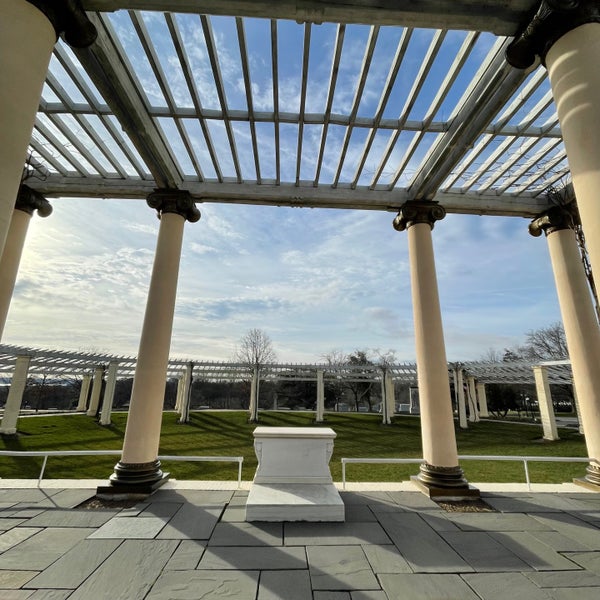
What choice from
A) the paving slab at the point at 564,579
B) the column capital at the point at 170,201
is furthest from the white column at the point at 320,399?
the paving slab at the point at 564,579

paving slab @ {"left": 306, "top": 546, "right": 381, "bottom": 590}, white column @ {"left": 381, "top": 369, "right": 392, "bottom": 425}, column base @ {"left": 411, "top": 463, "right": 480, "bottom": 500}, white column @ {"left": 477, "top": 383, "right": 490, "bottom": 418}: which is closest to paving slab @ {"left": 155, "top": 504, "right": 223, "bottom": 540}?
paving slab @ {"left": 306, "top": 546, "right": 381, "bottom": 590}

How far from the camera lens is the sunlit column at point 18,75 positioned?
226cm

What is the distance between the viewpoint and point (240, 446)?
12.0m

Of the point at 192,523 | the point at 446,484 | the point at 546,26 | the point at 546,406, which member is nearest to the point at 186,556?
the point at 192,523

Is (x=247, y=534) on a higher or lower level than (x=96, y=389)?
lower

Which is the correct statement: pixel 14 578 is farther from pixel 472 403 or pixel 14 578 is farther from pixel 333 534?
pixel 472 403

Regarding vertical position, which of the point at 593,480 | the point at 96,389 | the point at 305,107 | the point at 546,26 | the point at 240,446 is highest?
the point at 305,107

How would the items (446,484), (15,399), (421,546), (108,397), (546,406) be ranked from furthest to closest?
(108,397) → (546,406) → (15,399) → (446,484) → (421,546)

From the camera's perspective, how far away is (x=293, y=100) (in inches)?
174

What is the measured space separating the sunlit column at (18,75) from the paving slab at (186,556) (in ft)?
9.70

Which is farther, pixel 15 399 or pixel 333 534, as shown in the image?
pixel 15 399

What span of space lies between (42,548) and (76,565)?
590mm

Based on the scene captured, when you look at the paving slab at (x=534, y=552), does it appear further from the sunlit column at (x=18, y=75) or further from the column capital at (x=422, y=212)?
the sunlit column at (x=18, y=75)

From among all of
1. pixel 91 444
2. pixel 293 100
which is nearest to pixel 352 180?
pixel 293 100
